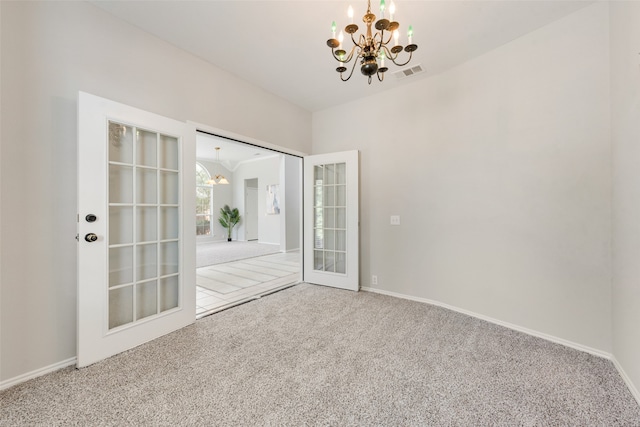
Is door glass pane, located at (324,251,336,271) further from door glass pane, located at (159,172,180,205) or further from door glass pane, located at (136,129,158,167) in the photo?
door glass pane, located at (136,129,158,167)

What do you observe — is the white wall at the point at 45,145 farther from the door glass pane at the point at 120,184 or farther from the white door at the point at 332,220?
the white door at the point at 332,220

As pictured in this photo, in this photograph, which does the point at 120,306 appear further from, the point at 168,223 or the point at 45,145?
the point at 45,145

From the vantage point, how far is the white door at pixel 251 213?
948 centimetres

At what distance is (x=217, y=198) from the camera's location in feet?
30.8

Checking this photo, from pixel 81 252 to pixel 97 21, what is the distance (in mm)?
1851

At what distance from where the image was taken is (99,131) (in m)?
1.92

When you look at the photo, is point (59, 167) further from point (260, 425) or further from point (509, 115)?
point (509, 115)

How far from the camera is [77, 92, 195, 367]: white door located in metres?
1.87

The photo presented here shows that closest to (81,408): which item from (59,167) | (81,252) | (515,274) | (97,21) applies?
(81,252)

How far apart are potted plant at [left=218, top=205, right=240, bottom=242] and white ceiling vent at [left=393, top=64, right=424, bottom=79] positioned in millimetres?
7656

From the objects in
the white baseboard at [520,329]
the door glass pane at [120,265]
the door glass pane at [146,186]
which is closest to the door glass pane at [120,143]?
the door glass pane at [146,186]

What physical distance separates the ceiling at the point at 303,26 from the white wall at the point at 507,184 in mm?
253

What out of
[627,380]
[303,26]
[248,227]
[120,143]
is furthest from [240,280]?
[248,227]

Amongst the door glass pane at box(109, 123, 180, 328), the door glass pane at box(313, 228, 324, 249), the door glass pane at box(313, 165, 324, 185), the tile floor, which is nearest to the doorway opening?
the tile floor
